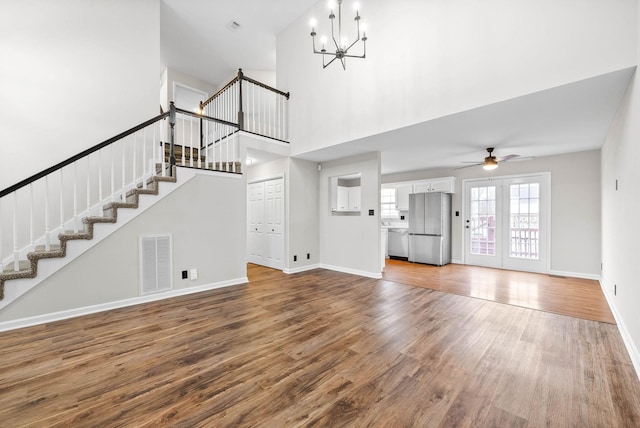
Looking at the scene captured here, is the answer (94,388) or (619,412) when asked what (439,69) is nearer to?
(619,412)

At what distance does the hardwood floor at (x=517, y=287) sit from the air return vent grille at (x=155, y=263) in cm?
379

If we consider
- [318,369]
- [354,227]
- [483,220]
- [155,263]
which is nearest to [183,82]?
[155,263]

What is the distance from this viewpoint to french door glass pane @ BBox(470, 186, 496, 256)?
20.3 ft

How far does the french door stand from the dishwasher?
1445 millimetres

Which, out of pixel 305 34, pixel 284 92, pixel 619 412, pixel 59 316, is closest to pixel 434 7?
pixel 305 34

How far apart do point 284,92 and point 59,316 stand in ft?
17.0

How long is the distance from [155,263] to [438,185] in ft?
20.9

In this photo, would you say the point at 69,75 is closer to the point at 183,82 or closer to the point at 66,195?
the point at 66,195

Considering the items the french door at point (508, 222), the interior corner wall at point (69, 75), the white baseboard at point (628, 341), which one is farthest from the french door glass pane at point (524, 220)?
the interior corner wall at point (69, 75)

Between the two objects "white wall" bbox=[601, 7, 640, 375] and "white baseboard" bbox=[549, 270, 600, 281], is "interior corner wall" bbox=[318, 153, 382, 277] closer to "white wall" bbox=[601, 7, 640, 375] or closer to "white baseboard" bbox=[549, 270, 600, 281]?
"white wall" bbox=[601, 7, 640, 375]

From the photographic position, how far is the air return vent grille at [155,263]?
364 cm

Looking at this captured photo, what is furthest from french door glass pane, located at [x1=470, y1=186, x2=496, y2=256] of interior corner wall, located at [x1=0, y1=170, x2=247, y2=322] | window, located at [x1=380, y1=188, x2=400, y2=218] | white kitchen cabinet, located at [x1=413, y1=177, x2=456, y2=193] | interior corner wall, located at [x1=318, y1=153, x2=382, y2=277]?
interior corner wall, located at [x1=0, y1=170, x2=247, y2=322]

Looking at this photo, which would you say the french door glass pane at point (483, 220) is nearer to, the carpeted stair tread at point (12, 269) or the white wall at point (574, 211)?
the white wall at point (574, 211)

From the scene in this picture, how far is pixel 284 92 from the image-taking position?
5684 mm
